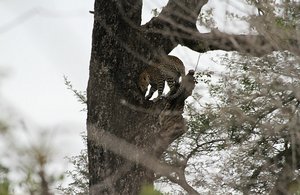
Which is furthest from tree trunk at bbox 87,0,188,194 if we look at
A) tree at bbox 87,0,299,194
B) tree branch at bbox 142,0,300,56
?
tree branch at bbox 142,0,300,56

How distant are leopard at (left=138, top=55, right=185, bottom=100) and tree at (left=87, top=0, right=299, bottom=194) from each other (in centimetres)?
13

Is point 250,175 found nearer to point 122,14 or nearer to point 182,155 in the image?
point 182,155

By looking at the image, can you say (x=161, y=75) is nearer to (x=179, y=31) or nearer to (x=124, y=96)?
(x=124, y=96)

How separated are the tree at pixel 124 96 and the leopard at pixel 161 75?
0.13 meters

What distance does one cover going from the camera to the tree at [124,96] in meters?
5.86

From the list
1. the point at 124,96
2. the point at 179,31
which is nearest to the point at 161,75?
the point at 124,96

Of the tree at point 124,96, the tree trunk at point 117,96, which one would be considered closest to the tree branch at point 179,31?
the tree at point 124,96

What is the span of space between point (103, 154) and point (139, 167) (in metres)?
0.35

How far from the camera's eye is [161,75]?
22.4ft

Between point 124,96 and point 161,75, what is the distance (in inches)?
37.4

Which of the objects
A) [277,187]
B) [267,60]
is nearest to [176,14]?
[267,60]

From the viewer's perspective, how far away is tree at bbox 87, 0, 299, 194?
5.86m

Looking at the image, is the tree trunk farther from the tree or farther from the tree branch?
the tree branch

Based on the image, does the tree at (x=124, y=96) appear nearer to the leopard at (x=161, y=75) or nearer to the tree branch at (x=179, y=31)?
the tree branch at (x=179, y=31)
